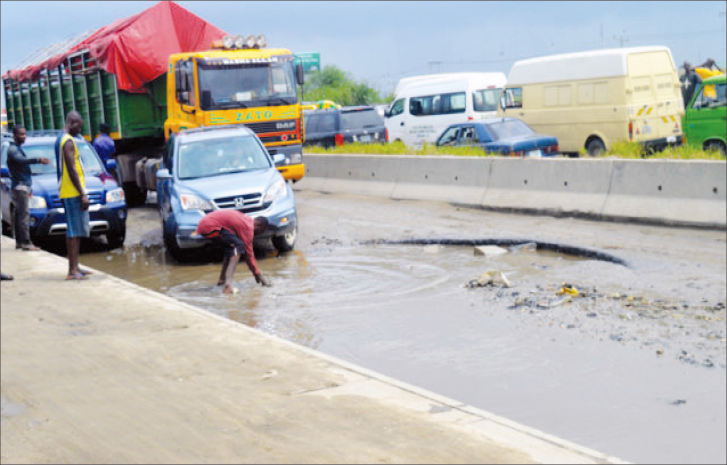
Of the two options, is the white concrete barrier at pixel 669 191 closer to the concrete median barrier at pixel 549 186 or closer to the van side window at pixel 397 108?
the concrete median barrier at pixel 549 186

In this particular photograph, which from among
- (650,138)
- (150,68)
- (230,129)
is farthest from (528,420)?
(650,138)

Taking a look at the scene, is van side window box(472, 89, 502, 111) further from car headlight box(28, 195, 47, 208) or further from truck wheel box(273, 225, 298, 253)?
car headlight box(28, 195, 47, 208)

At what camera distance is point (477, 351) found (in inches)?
320

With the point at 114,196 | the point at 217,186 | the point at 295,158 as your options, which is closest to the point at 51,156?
the point at 114,196

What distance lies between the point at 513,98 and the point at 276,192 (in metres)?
13.5

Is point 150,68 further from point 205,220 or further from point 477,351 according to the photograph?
point 477,351

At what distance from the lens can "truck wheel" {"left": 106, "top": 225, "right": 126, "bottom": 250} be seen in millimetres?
15359

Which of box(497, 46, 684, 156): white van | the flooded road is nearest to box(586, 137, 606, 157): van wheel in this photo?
box(497, 46, 684, 156): white van

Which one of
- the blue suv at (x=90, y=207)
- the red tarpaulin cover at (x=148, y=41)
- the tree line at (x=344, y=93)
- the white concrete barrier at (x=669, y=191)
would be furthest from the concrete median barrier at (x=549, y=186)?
the tree line at (x=344, y=93)

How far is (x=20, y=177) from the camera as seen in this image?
13930 millimetres

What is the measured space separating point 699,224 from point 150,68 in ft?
39.1

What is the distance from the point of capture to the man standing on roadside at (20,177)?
13.8 meters

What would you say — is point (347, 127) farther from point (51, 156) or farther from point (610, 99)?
point (51, 156)

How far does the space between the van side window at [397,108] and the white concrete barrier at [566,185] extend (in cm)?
1077
